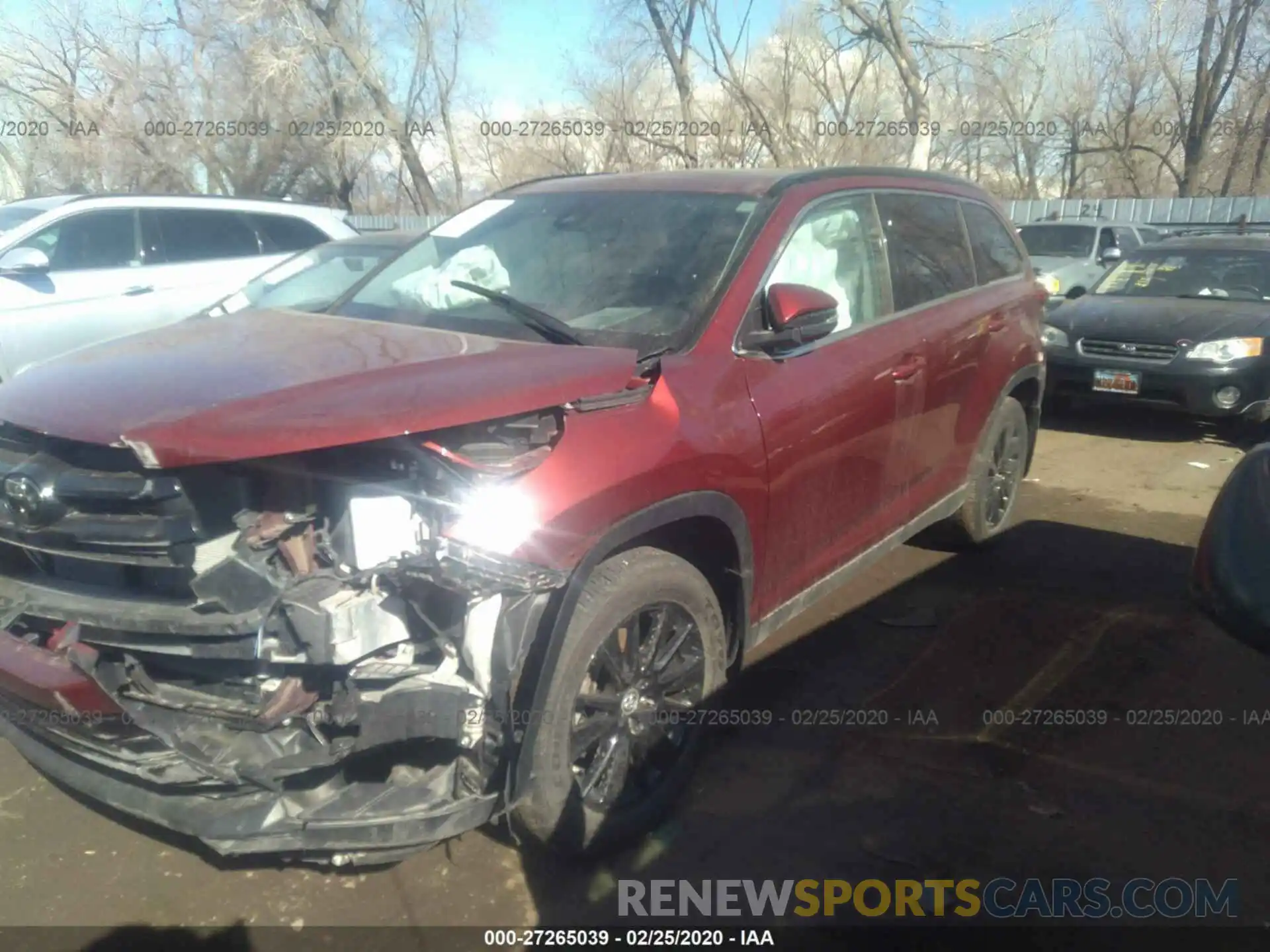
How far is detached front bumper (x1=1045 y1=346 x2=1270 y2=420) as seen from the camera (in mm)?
7422

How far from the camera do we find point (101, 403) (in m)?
2.46

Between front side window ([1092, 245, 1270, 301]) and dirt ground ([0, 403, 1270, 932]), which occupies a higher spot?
front side window ([1092, 245, 1270, 301])

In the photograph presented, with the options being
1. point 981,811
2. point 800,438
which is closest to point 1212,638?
point 981,811

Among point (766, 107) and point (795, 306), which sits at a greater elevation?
point (766, 107)

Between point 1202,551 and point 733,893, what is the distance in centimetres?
158

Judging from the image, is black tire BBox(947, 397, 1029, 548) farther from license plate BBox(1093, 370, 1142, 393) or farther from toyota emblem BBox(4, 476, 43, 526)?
toyota emblem BBox(4, 476, 43, 526)

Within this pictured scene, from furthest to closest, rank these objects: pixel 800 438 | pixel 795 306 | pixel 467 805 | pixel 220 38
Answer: pixel 220 38
pixel 800 438
pixel 795 306
pixel 467 805

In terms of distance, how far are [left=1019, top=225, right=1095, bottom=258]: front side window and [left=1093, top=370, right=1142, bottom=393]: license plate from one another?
26.2 feet

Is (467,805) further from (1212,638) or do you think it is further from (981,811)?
(1212,638)

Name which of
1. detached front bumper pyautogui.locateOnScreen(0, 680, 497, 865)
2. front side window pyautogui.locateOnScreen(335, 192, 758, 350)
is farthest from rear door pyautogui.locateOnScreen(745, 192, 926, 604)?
detached front bumper pyautogui.locateOnScreen(0, 680, 497, 865)

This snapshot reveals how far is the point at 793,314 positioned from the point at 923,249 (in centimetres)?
156

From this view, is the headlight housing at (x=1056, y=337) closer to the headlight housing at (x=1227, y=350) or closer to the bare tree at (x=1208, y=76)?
the headlight housing at (x=1227, y=350)

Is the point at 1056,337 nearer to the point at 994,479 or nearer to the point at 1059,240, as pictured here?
the point at 994,479

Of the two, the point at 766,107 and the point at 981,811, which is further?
the point at 766,107
